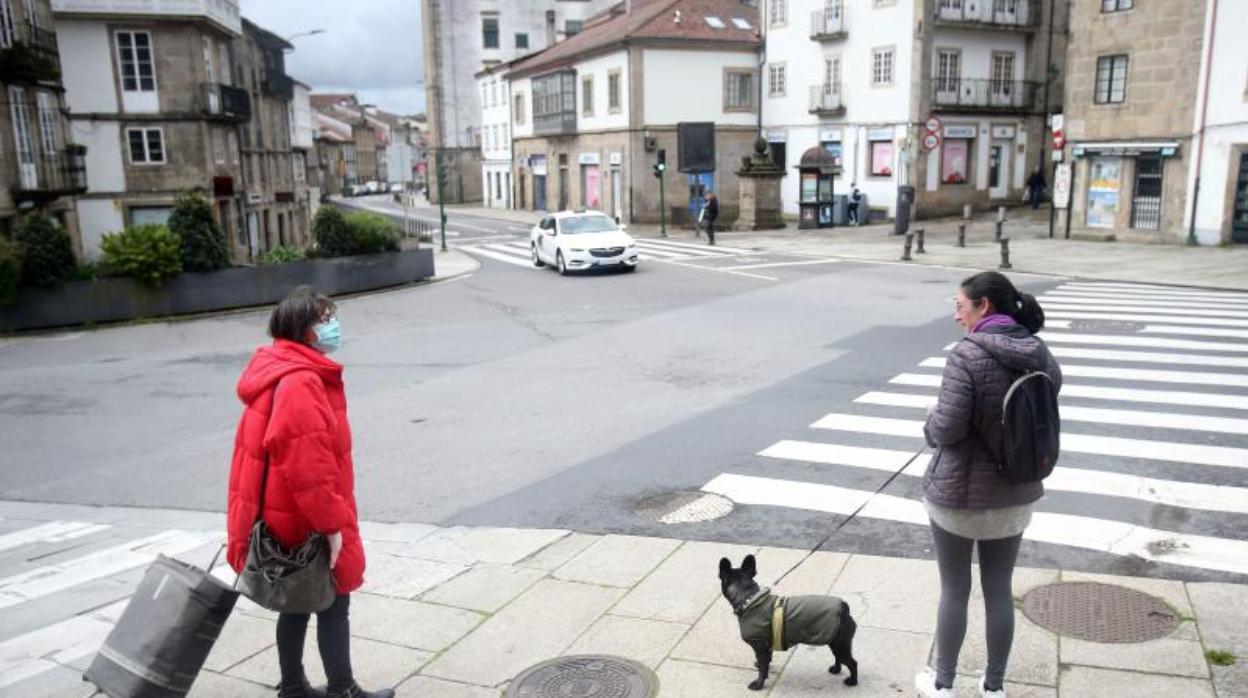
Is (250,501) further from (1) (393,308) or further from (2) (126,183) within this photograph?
(2) (126,183)

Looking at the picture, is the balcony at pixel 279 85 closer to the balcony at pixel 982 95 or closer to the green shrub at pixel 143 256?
the green shrub at pixel 143 256

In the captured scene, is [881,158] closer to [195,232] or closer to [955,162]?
[955,162]

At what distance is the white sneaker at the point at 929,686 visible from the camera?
433 cm

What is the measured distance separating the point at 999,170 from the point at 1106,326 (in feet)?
90.6

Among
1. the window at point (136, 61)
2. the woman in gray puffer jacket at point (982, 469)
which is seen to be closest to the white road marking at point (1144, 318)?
the woman in gray puffer jacket at point (982, 469)

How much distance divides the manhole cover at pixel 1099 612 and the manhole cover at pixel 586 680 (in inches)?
85.6

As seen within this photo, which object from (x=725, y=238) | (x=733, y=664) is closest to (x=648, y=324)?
(x=733, y=664)

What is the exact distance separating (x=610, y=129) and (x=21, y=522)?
3952 cm

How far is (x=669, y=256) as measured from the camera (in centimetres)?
2922

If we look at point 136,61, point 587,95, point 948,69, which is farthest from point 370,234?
point 587,95

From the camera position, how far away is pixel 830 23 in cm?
3962

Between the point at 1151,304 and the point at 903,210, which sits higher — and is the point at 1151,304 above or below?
below

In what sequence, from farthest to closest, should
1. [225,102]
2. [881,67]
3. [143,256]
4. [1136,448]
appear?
1. [881,67]
2. [225,102]
3. [143,256]
4. [1136,448]

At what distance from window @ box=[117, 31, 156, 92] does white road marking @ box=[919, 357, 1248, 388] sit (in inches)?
1197
